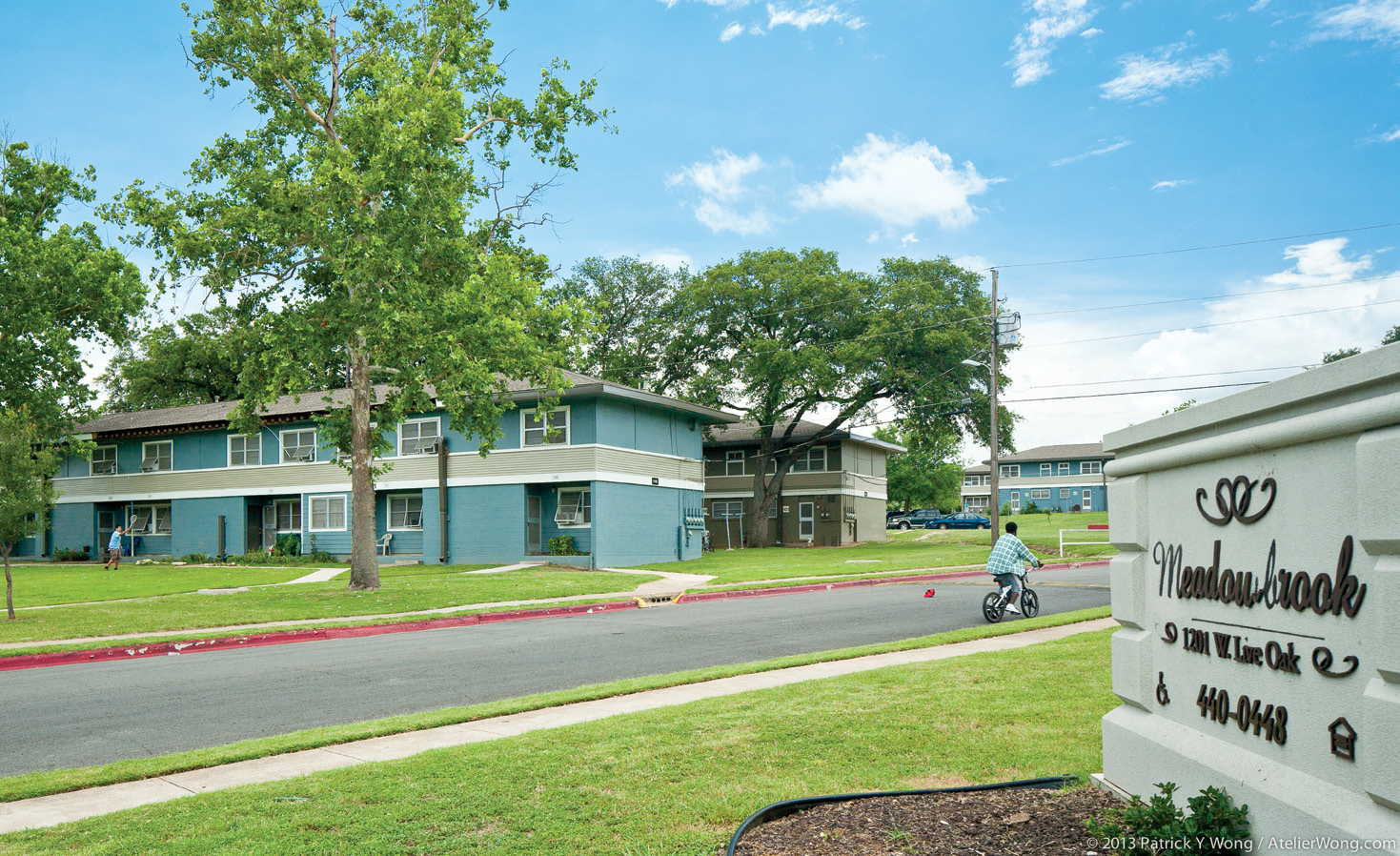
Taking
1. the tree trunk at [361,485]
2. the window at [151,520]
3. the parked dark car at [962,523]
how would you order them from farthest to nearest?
the parked dark car at [962,523] < the window at [151,520] < the tree trunk at [361,485]

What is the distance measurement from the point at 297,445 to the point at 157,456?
8149 millimetres

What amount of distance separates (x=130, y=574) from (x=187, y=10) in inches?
710

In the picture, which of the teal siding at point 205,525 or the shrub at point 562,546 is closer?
the shrub at point 562,546

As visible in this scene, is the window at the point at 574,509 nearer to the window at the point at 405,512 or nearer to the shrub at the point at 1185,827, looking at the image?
the window at the point at 405,512

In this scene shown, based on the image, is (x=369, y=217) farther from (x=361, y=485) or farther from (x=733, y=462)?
(x=733, y=462)

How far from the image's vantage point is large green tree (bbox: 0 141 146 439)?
123 ft

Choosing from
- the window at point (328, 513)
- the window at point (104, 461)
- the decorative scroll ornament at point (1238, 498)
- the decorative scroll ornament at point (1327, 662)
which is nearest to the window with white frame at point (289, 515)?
the window at point (328, 513)

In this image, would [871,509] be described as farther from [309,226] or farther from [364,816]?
[364,816]

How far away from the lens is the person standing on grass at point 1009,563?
54.5ft

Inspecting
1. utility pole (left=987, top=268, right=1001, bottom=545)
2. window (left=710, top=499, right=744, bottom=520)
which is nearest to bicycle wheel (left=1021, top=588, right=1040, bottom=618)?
utility pole (left=987, top=268, right=1001, bottom=545)

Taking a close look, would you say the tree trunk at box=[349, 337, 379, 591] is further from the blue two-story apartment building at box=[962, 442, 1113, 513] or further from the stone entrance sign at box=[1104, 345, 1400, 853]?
the blue two-story apartment building at box=[962, 442, 1113, 513]

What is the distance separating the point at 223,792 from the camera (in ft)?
21.3

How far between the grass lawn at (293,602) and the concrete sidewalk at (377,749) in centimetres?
969

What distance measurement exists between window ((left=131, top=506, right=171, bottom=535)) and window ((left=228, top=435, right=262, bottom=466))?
5.08 m
